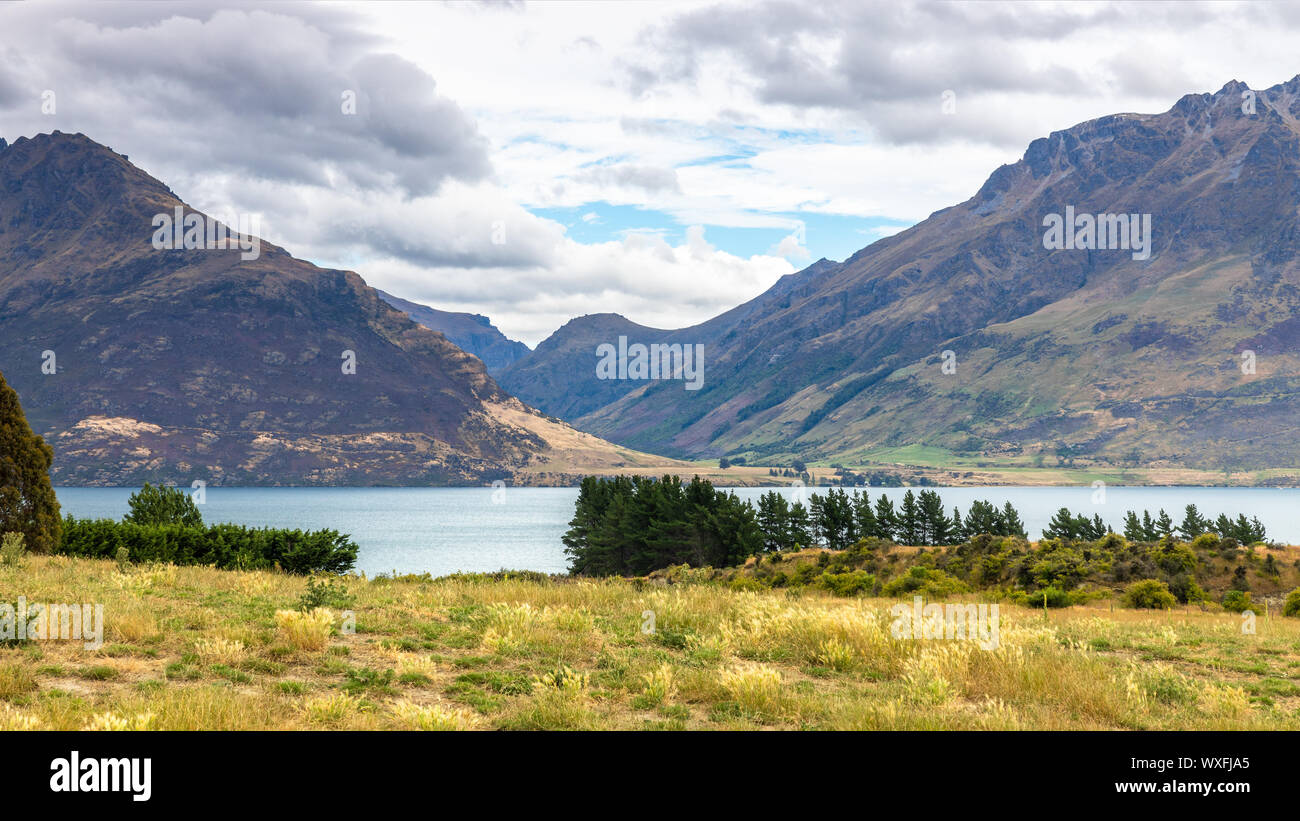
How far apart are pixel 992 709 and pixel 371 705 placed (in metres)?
7.94

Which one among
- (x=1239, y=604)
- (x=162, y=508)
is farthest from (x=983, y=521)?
(x=162, y=508)

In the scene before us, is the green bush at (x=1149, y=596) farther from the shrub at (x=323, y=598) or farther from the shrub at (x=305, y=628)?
the shrub at (x=305, y=628)

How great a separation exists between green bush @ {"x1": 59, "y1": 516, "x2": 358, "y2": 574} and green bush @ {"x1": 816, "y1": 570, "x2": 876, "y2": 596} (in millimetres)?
24031

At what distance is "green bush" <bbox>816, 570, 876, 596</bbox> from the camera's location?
4181 cm

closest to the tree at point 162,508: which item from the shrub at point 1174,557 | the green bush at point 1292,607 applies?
the shrub at point 1174,557

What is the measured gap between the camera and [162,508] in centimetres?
→ 4750

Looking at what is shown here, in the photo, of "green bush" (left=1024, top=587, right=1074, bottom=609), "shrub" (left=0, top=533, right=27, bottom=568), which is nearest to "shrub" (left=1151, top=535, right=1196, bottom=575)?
"green bush" (left=1024, top=587, right=1074, bottom=609)

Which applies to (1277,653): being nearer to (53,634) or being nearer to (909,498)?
(53,634)

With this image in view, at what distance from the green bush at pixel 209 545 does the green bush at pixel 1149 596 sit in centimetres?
3362

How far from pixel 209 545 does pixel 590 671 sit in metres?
27.8

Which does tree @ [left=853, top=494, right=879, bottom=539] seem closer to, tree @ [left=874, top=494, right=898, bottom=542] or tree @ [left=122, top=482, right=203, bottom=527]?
tree @ [left=874, top=494, right=898, bottom=542]

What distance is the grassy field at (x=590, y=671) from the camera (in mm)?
10234

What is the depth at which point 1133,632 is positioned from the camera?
20.2m

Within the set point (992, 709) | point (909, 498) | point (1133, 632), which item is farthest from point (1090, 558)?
point (909, 498)
